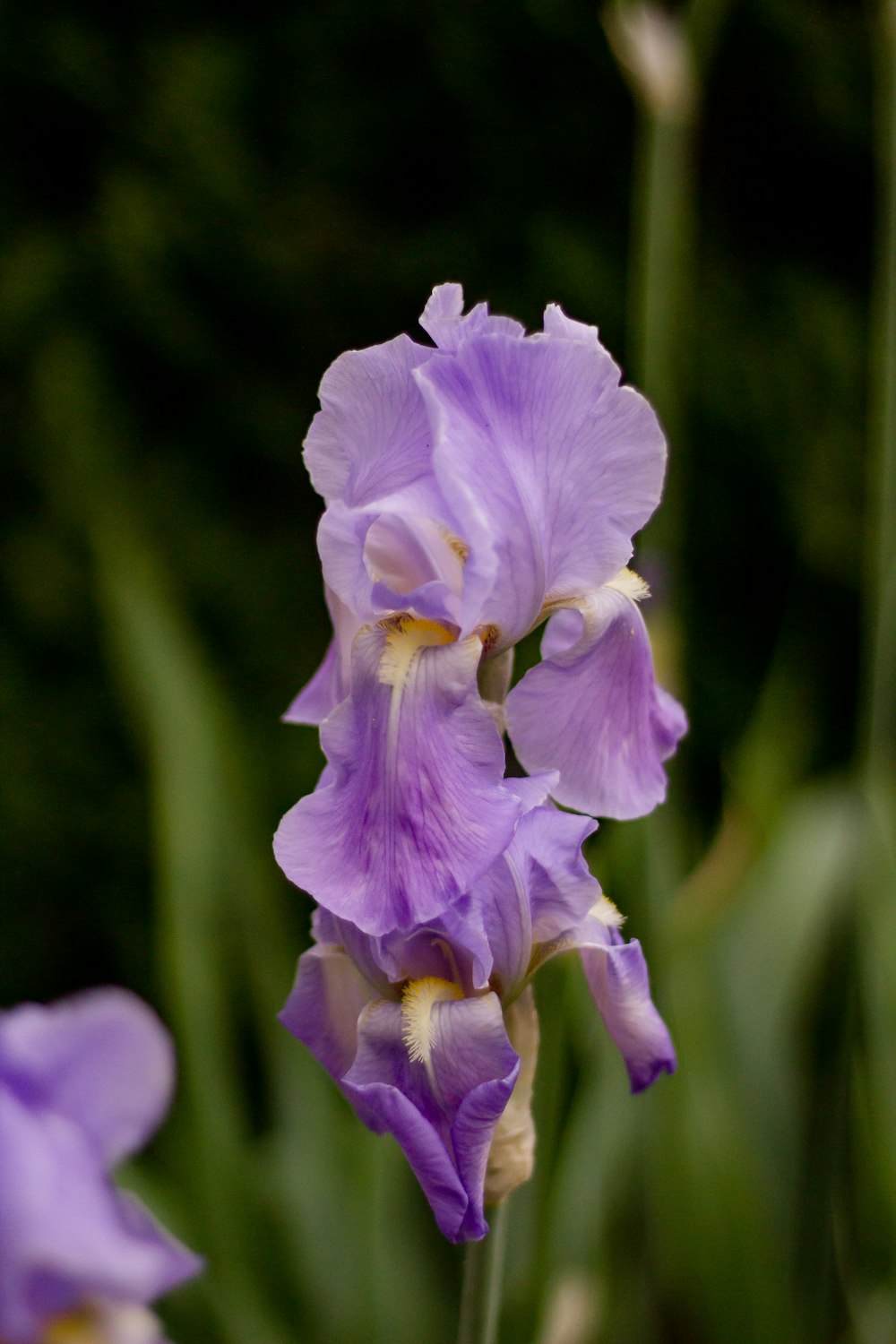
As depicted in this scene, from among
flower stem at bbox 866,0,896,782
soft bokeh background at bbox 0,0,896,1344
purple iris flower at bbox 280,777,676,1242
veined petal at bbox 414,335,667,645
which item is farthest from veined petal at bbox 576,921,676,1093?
soft bokeh background at bbox 0,0,896,1344

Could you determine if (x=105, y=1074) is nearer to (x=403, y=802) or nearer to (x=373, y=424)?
(x=403, y=802)

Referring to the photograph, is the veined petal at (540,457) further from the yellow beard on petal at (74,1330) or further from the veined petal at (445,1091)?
the yellow beard on petal at (74,1330)

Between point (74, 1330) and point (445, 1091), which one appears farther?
point (445, 1091)

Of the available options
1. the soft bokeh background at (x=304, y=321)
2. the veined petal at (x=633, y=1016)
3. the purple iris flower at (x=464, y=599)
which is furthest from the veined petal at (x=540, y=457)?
the soft bokeh background at (x=304, y=321)

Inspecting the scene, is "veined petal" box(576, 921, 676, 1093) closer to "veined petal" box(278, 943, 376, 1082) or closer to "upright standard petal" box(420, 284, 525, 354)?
"veined petal" box(278, 943, 376, 1082)

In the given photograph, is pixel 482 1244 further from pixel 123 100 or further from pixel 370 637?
pixel 123 100

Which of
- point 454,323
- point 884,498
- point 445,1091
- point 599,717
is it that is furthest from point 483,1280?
point 884,498
